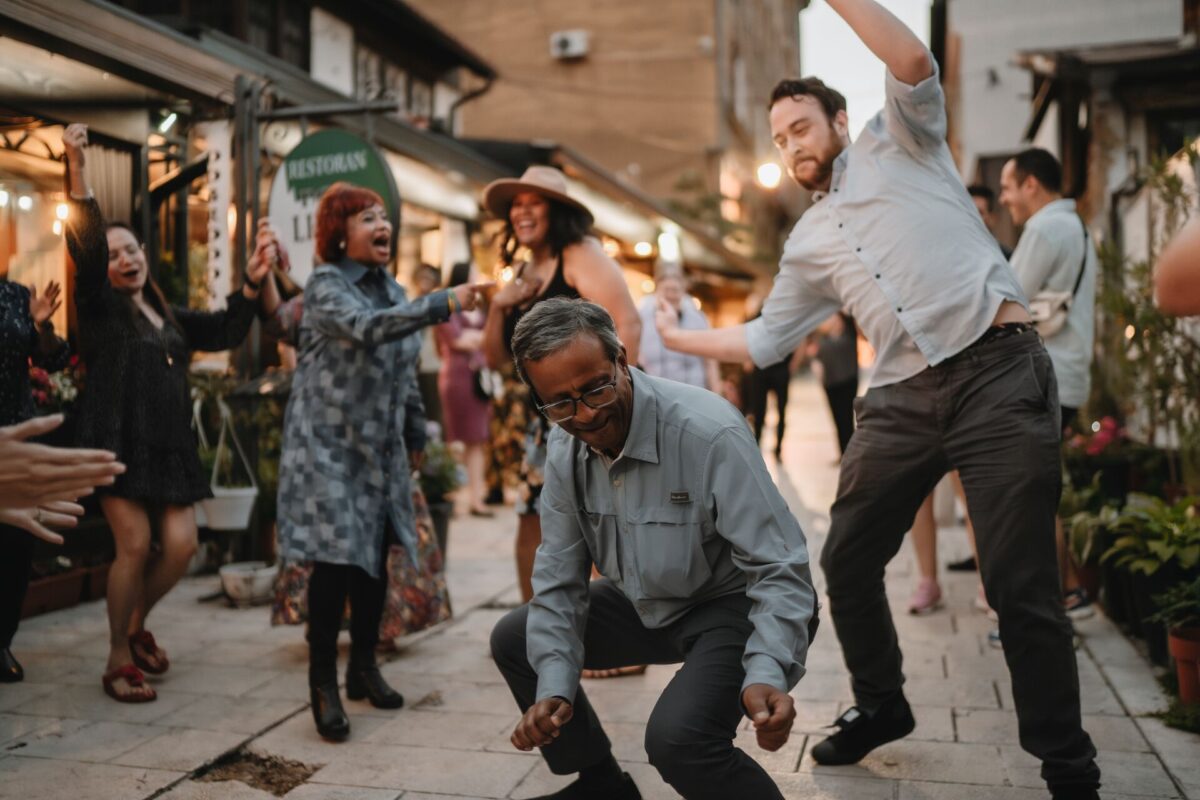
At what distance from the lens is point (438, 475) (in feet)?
22.4

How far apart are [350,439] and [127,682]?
1.43m

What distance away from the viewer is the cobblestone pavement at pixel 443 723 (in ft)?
11.7

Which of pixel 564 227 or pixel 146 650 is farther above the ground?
pixel 564 227

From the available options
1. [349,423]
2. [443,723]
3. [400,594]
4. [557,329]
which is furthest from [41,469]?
[400,594]

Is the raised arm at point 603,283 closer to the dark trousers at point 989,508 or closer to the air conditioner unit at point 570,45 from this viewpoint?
the dark trousers at point 989,508

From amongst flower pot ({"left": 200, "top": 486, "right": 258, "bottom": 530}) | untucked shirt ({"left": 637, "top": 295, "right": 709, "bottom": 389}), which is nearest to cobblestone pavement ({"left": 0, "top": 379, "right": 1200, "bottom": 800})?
flower pot ({"left": 200, "top": 486, "right": 258, "bottom": 530})

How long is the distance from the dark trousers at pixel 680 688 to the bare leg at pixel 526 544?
1.86 m

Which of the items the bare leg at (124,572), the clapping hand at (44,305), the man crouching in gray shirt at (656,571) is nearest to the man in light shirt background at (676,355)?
the bare leg at (124,572)

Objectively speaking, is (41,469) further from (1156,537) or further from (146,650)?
(1156,537)

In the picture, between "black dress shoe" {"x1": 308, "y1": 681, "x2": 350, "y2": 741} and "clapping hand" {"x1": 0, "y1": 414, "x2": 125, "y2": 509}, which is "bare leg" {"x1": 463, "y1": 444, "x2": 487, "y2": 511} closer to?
"black dress shoe" {"x1": 308, "y1": 681, "x2": 350, "y2": 741}

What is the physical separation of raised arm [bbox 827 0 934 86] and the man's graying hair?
114 cm

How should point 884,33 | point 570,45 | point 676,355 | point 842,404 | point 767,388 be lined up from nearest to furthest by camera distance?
point 884,33 → point 676,355 → point 842,404 → point 767,388 → point 570,45

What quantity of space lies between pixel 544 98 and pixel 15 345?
25.5 meters

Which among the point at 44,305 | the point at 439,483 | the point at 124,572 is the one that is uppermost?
the point at 44,305
